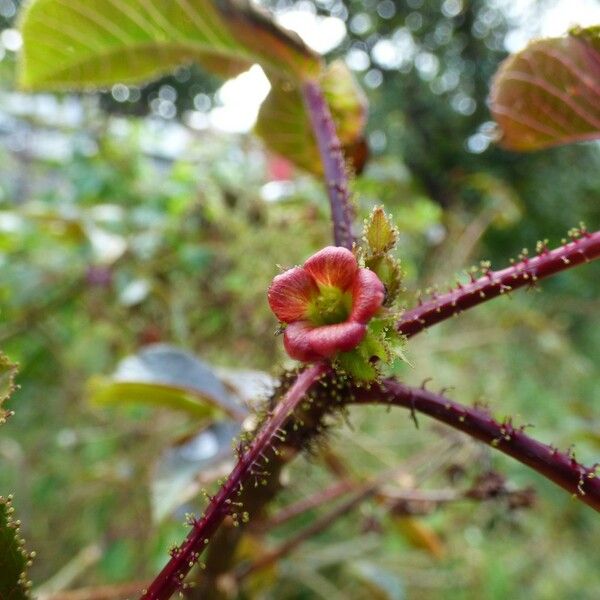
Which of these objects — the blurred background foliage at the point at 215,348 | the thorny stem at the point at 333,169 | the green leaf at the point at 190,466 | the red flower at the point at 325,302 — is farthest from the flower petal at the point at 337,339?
the green leaf at the point at 190,466

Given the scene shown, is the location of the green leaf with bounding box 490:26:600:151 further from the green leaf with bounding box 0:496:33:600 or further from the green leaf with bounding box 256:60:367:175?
the green leaf with bounding box 0:496:33:600

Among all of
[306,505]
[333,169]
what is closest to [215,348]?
[306,505]

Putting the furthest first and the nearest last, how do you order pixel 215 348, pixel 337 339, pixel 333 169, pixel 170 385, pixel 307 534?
1. pixel 215 348
2. pixel 307 534
3. pixel 170 385
4. pixel 333 169
5. pixel 337 339

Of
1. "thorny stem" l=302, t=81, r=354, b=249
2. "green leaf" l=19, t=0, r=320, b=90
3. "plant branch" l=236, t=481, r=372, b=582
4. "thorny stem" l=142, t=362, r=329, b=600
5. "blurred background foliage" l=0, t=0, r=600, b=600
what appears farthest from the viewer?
"blurred background foliage" l=0, t=0, r=600, b=600

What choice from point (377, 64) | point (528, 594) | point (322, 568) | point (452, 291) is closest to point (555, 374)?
point (528, 594)

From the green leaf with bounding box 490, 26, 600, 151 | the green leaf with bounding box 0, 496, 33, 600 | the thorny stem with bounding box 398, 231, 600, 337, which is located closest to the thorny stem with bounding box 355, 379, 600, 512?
the thorny stem with bounding box 398, 231, 600, 337

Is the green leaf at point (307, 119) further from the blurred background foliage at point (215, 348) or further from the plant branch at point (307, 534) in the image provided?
the plant branch at point (307, 534)

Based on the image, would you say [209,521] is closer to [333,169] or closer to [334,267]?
[334,267]

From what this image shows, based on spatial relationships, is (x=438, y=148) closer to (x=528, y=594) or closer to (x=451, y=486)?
(x=528, y=594)
